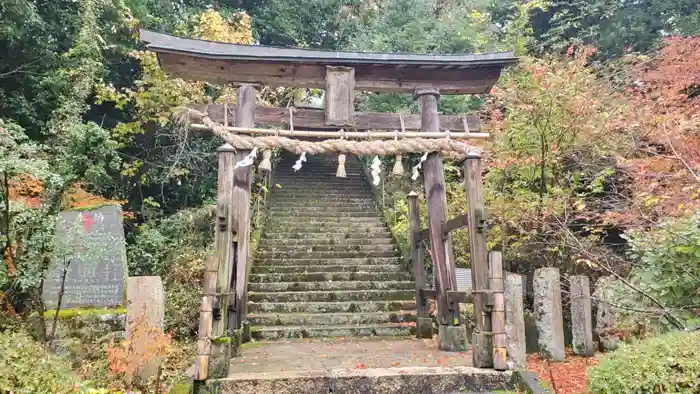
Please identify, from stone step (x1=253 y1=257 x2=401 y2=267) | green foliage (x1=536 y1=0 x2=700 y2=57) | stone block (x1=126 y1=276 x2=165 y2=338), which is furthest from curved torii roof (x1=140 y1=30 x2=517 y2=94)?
green foliage (x1=536 y1=0 x2=700 y2=57)

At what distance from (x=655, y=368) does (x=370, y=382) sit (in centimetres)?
240

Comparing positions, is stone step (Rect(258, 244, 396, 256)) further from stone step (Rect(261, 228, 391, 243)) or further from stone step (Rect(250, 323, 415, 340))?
stone step (Rect(250, 323, 415, 340))

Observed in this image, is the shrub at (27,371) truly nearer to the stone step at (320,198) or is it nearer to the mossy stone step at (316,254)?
the mossy stone step at (316,254)

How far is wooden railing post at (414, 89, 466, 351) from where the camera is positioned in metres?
6.12

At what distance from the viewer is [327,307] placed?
26.1ft

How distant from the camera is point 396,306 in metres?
8.10

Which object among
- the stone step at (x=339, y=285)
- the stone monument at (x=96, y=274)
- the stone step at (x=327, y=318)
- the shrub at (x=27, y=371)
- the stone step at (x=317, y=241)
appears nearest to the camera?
the shrub at (x=27, y=371)

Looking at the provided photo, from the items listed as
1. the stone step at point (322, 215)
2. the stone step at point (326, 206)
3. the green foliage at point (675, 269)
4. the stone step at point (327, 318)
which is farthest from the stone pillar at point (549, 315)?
the stone step at point (326, 206)

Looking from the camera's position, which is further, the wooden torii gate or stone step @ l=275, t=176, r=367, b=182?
stone step @ l=275, t=176, r=367, b=182

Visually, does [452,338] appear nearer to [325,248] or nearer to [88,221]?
[325,248]

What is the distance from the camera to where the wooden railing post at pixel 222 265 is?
4371 mm

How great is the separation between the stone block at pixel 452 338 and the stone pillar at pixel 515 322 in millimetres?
807

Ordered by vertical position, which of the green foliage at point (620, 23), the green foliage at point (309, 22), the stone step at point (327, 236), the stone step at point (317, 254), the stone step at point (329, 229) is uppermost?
the green foliage at point (309, 22)

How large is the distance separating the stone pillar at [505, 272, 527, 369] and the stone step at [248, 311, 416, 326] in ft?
8.56
